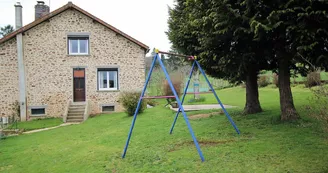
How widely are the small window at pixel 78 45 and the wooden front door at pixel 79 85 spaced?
1.38m

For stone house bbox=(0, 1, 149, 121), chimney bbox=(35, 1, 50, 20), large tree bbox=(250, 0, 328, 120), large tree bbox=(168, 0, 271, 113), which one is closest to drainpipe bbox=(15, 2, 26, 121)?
stone house bbox=(0, 1, 149, 121)

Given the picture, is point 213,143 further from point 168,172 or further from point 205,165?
point 168,172

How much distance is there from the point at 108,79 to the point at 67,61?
325cm

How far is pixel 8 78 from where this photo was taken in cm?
2034

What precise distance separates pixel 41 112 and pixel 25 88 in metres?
2.03

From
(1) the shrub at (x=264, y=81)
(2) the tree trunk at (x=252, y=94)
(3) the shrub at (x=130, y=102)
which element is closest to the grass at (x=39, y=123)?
(3) the shrub at (x=130, y=102)

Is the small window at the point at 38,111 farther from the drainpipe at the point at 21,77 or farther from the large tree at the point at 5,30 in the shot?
the large tree at the point at 5,30

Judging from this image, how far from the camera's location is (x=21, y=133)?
15.3 metres

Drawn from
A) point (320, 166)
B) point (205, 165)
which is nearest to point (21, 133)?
point (205, 165)

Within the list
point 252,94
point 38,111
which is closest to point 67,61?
point 38,111

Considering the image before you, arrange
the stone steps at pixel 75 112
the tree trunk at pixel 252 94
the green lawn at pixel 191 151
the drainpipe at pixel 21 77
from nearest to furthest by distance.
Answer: the green lawn at pixel 191 151
the tree trunk at pixel 252 94
the stone steps at pixel 75 112
the drainpipe at pixel 21 77

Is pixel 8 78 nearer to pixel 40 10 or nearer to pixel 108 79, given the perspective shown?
pixel 40 10

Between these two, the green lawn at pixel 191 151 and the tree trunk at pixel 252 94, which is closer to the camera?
the green lawn at pixel 191 151

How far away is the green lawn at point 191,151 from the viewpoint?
609 cm
